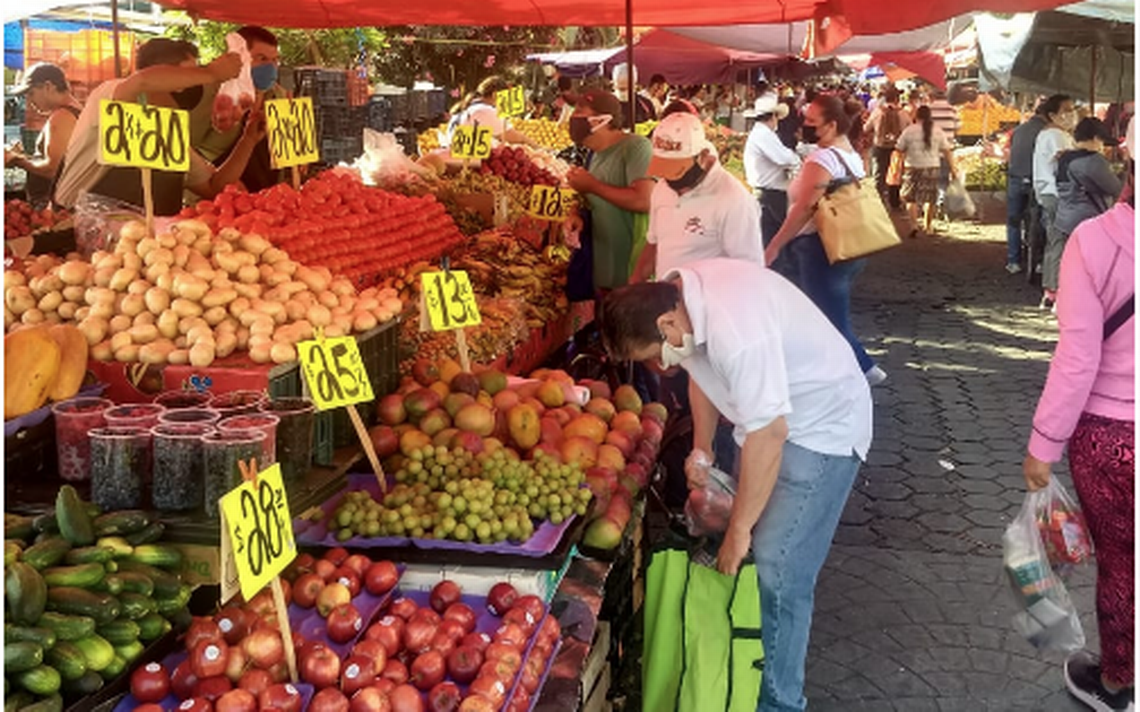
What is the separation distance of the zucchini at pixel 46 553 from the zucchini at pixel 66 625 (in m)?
0.16

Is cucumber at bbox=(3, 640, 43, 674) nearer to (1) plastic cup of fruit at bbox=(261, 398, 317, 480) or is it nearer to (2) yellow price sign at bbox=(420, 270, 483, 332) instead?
(1) plastic cup of fruit at bbox=(261, 398, 317, 480)

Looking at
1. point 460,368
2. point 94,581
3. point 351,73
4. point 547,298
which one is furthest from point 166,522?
point 351,73

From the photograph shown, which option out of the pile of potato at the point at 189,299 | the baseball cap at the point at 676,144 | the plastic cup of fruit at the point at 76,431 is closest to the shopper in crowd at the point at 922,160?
the baseball cap at the point at 676,144

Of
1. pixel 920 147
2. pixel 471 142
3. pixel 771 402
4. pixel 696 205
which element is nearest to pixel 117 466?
pixel 771 402

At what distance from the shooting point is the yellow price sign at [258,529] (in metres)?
2.26

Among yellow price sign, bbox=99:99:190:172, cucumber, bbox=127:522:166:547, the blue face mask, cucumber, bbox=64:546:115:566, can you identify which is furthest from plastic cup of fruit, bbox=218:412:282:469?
the blue face mask

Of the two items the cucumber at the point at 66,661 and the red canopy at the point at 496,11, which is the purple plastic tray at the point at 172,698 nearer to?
the cucumber at the point at 66,661

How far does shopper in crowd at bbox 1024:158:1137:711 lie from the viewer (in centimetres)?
374

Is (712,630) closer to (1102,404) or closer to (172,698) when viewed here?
(1102,404)

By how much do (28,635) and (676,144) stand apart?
372cm

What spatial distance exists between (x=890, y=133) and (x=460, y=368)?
55.7ft

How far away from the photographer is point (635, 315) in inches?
130

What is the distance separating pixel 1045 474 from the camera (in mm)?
4004

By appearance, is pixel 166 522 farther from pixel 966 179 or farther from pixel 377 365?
pixel 966 179
